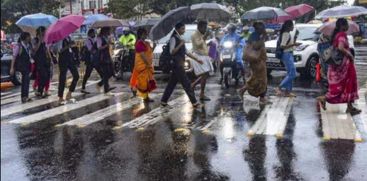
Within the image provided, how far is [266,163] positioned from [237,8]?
35971 mm

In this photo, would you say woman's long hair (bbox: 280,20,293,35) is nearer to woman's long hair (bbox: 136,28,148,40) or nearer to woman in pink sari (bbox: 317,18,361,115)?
woman in pink sari (bbox: 317,18,361,115)

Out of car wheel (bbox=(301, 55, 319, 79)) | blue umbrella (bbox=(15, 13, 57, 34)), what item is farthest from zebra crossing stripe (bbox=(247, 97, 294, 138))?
blue umbrella (bbox=(15, 13, 57, 34))

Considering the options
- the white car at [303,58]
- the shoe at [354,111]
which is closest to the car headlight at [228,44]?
the white car at [303,58]

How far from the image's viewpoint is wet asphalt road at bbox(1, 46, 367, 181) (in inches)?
230

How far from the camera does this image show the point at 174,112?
32.0 feet

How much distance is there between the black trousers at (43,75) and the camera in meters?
11.8

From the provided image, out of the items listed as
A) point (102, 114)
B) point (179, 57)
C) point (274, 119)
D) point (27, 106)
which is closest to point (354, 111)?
point (274, 119)

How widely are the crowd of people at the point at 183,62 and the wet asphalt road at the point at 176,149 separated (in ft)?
2.24

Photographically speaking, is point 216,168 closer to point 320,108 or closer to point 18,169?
point 18,169

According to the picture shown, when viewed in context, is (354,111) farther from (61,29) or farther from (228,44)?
(61,29)

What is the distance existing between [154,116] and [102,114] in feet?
3.42

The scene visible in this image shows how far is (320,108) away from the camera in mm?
9875

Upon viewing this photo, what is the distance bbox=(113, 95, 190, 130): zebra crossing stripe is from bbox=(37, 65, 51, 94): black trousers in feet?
9.97

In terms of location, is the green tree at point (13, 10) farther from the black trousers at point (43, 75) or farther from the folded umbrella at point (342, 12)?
the folded umbrella at point (342, 12)
